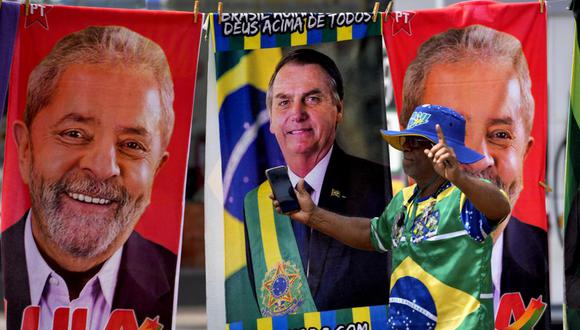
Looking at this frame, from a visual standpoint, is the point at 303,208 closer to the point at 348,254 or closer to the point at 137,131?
the point at 348,254

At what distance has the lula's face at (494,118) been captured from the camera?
16.9 ft

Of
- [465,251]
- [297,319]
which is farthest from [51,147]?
[465,251]

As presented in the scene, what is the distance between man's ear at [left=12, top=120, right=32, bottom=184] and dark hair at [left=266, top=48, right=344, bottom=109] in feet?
4.30

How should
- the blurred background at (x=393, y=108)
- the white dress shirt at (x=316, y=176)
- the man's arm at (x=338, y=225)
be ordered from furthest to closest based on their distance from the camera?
1. the blurred background at (x=393, y=108)
2. the white dress shirt at (x=316, y=176)
3. the man's arm at (x=338, y=225)

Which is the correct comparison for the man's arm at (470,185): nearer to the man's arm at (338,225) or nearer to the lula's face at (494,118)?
the man's arm at (338,225)

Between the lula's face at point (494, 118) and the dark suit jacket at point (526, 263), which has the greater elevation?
the lula's face at point (494, 118)

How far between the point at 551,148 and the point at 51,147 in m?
3.82

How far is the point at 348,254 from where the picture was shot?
506 cm

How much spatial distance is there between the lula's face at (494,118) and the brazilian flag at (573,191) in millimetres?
247

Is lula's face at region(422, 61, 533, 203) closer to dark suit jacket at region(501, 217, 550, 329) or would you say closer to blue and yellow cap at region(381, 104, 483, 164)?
dark suit jacket at region(501, 217, 550, 329)

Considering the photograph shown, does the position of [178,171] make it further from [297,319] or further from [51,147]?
[297,319]

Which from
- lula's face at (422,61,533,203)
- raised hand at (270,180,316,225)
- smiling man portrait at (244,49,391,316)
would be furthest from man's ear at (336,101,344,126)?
raised hand at (270,180,316,225)

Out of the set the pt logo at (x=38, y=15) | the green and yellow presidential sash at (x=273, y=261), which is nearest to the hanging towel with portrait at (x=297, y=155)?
the green and yellow presidential sash at (x=273, y=261)

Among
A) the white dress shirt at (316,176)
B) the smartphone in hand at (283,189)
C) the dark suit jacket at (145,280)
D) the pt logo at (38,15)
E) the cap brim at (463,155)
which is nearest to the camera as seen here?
the cap brim at (463,155)
